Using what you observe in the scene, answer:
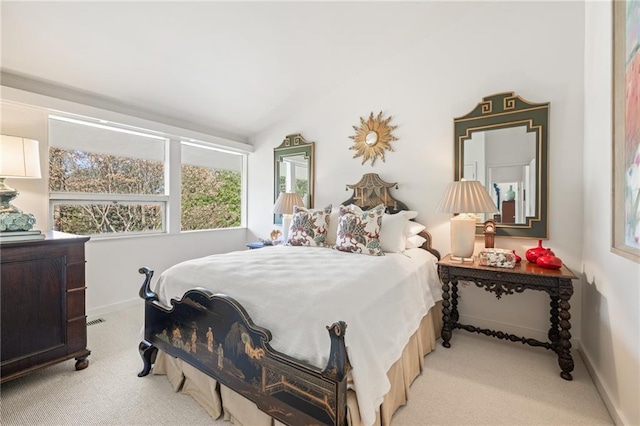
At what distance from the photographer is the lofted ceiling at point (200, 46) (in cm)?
225

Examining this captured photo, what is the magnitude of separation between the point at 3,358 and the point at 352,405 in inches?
84.8

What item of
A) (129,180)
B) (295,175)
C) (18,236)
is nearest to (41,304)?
(18,236)

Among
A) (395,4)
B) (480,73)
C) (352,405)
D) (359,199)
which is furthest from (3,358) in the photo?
(480,73)

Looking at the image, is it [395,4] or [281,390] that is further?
[395,4]

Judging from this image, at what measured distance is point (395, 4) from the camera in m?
2.58

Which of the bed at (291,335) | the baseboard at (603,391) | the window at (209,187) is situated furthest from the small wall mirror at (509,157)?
the window at (209,187)

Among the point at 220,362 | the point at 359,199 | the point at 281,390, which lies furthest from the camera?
the point at 359,199

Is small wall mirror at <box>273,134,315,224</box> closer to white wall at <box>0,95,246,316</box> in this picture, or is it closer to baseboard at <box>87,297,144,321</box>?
white wall at <box>0,95,246,316</box>

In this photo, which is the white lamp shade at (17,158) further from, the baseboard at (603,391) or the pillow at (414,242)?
the baseboard at (603,391)

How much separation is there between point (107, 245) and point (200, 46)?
2314 mm

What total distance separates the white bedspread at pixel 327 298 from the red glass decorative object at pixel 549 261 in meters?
0.88

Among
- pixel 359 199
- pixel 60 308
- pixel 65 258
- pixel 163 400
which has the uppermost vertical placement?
pixel 359 199

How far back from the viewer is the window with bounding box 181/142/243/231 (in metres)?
4.02

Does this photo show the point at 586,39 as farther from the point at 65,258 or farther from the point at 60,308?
the point at 60,308
